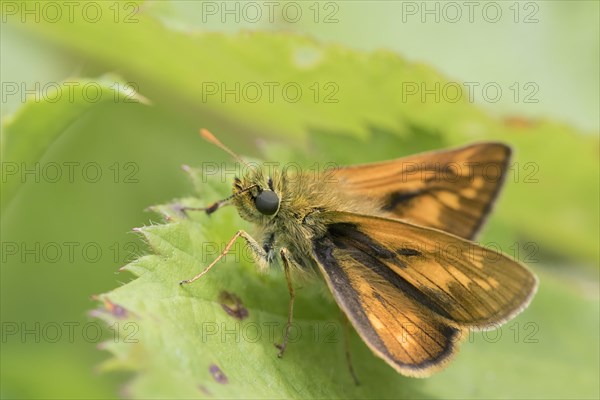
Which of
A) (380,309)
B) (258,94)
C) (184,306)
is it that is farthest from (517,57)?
(184,306)

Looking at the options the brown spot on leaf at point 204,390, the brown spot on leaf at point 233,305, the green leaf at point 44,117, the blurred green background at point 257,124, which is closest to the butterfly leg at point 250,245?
the brown spot on leaf at point 233,305

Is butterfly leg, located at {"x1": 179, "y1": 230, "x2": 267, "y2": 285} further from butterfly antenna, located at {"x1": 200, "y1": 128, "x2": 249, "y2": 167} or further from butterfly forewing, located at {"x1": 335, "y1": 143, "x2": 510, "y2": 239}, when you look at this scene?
butterfly forewing, located at {"x1": 335, "y1": 143, "x2": 510, "y2": 239}

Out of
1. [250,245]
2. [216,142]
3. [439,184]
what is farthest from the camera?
[439,184]

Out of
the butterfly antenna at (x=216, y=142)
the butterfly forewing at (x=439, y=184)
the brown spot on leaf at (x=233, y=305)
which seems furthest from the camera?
the butterfly forewing at (x=439, y=184)

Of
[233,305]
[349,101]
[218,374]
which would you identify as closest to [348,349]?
[233,305]

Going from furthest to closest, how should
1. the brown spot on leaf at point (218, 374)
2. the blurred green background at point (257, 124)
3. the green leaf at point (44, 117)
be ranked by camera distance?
1. the blurred green background at point (257, 124)
2. the green leaf at point (44, 117)
3. the brown spot on leaf at point (218, 374)

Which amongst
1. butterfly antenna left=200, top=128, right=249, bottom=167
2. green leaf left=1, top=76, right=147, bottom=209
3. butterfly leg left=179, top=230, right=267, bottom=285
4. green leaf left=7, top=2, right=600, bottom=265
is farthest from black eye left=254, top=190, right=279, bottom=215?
green leaf left=7, top=2, right=600, bottom=265

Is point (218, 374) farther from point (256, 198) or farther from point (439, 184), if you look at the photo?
point (439, 184)

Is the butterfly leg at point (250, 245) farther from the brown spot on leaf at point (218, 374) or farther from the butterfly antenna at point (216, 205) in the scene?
the brown spot on leaf at point (218, 374)
